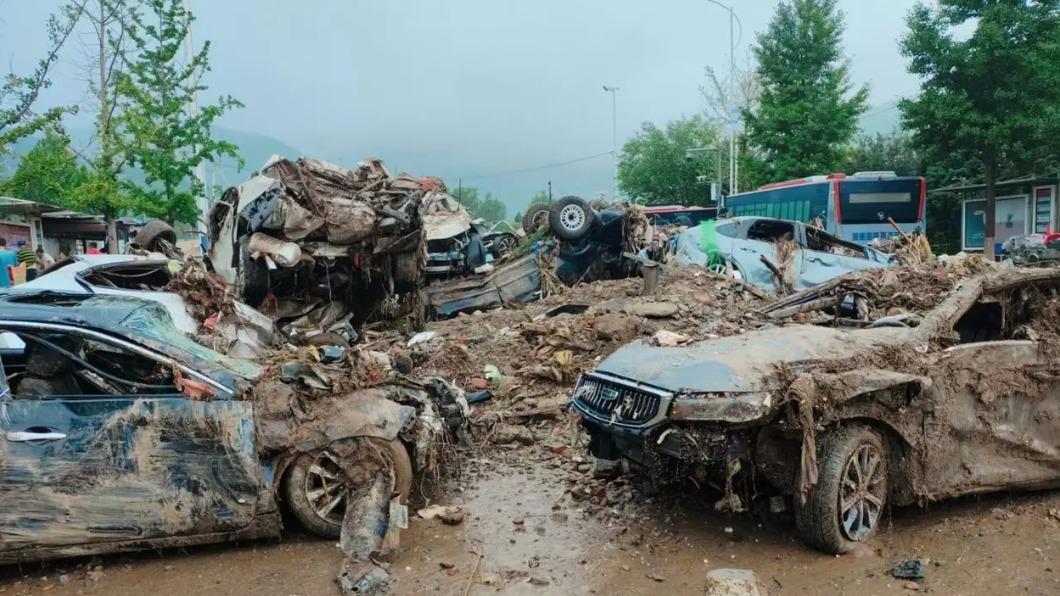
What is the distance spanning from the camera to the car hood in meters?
3.75

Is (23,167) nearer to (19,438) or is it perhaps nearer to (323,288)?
(323,288)

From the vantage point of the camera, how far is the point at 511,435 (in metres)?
6.09

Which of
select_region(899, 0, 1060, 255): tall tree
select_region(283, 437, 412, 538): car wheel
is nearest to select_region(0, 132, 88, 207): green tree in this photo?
select_region(283, 437, 412, 538): car wheel

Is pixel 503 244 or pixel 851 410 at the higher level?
pixel 503 244

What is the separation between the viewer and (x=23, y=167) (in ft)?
44.5

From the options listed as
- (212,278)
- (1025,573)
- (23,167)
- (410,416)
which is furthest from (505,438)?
(23,167)

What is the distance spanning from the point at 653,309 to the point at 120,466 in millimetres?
6292

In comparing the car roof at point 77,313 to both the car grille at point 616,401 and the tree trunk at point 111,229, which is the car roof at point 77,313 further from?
the tree trunk at point 111,229

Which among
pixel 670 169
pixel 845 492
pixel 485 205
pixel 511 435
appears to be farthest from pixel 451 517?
pixel 485 205

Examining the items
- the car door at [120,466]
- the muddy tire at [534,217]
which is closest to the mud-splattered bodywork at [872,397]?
the car door at [120,466]

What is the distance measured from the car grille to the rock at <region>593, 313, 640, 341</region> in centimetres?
352

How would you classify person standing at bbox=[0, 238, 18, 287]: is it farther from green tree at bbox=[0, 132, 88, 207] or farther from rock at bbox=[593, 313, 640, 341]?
rock at bbox=[593, 313, 640, 341]

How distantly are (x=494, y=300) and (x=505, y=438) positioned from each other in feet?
21.8

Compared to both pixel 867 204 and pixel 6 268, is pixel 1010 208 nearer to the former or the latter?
pixel 867 204
